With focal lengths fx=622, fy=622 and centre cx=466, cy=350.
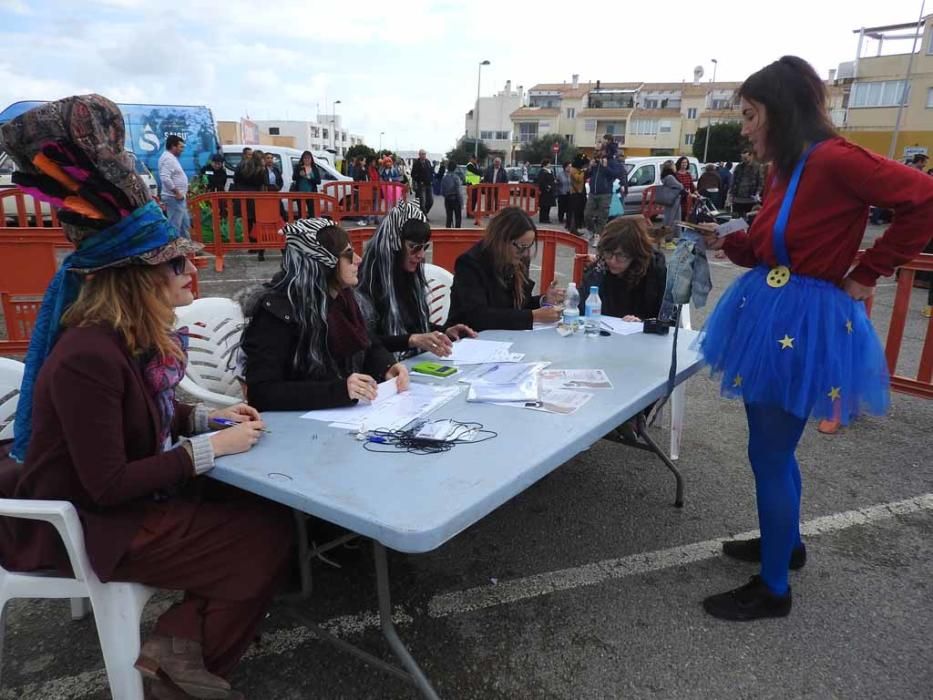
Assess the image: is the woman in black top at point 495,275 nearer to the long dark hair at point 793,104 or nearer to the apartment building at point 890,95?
the long dark hair at point 793,104

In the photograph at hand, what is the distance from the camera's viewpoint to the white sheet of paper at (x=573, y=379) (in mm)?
2373

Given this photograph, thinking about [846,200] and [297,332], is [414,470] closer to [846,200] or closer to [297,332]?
[297,332]

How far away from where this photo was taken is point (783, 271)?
84.6 inches

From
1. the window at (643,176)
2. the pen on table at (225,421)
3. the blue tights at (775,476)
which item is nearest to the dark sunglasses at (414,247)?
the pen on table at (225,421)

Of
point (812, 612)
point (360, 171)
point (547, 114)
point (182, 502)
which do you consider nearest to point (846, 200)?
point (812, 612)

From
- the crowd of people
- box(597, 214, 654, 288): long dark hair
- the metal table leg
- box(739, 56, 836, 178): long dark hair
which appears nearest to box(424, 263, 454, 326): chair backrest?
box(597, 214, 654, 288): long dark hair

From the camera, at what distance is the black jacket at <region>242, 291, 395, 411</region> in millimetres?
2131

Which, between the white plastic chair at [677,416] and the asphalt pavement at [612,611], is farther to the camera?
the white plastic chair at [677,416]

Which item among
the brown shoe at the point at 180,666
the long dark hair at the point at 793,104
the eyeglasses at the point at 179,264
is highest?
the long dark hair at the point at 793,104

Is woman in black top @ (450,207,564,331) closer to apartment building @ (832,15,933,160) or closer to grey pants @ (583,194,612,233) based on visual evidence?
grey pants @ (583,194,612,233)

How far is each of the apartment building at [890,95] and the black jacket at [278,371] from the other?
140 ft

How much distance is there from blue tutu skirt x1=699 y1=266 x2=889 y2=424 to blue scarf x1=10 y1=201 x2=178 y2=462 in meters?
1.91

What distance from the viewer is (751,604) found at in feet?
7.74

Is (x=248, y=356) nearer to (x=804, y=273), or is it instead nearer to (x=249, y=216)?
(x=804, y=273)
